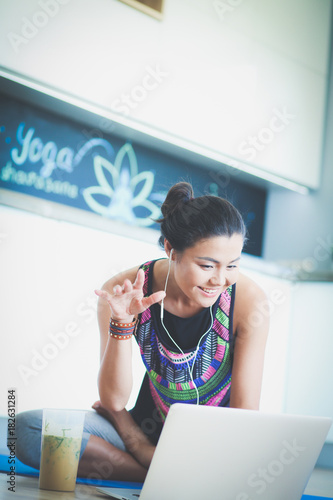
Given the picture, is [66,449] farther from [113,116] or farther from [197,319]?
[113,116]

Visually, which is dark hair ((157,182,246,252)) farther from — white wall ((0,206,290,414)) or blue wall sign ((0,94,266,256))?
blue wall sign ((0,94,266,256))

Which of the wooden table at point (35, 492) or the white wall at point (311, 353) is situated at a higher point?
the white wall at point (311, 353)

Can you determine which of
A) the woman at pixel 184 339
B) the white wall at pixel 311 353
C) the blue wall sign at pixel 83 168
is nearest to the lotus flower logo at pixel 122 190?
the blue wall sign at pixel 83 168

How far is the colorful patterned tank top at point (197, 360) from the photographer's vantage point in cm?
136

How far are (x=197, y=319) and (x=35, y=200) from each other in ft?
2.05

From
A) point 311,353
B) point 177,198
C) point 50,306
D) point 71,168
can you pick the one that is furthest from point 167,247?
point 71,168

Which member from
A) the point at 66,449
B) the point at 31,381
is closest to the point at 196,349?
the point at 66,449

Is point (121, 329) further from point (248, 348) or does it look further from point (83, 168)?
point (83, 168)

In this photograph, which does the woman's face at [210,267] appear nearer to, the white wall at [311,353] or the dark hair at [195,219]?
the dark hair at [195,219]

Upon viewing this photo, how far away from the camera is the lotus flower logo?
2826 millimetres

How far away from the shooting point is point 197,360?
137 centimetres

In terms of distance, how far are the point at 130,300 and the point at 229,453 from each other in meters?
0.36

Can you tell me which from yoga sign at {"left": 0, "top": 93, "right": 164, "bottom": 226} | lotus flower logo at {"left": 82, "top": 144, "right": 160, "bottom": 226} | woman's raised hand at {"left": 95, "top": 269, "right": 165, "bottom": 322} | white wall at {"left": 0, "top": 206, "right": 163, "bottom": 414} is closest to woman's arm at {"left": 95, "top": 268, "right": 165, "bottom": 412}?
woman's raised hand at {"left": 95, "top": 269, "right": 165, "bottom": 322}

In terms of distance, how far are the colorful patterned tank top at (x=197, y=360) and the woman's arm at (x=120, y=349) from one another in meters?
0.16
